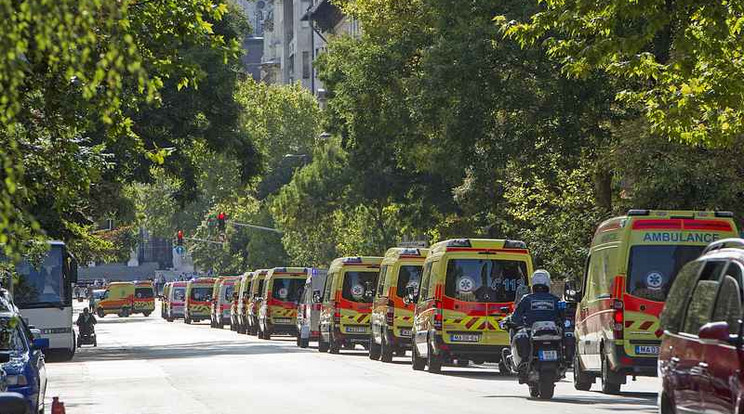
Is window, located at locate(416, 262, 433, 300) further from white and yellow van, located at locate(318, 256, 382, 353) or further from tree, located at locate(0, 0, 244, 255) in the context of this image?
tree, located at locate(0, 0, 244, 255)

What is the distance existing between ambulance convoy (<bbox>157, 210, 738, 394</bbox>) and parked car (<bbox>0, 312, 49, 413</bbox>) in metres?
6.32

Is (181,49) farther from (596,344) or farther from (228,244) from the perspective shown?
(228,244)

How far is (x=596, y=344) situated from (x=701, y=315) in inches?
479

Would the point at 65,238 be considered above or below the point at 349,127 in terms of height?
below

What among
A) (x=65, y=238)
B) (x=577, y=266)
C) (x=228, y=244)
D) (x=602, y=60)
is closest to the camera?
(x=602, y=60)

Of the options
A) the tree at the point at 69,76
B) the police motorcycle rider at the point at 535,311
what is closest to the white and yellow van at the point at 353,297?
the tree at the point at 69,76

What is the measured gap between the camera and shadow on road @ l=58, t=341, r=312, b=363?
42531mm

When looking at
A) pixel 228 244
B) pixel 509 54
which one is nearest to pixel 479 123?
pixel 509 54

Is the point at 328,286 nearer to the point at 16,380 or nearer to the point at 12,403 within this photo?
the point at 16,380

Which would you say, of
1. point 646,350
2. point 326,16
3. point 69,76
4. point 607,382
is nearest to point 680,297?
point 69,76

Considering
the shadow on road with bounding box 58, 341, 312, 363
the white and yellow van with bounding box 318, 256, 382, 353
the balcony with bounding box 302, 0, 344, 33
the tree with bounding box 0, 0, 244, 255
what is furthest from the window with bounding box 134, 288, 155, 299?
the tree with bounding box 0, 0, 244, 255

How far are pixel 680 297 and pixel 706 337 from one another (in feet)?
6.74

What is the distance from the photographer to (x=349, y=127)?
174 ft

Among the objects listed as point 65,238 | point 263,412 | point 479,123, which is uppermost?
point 479,123
